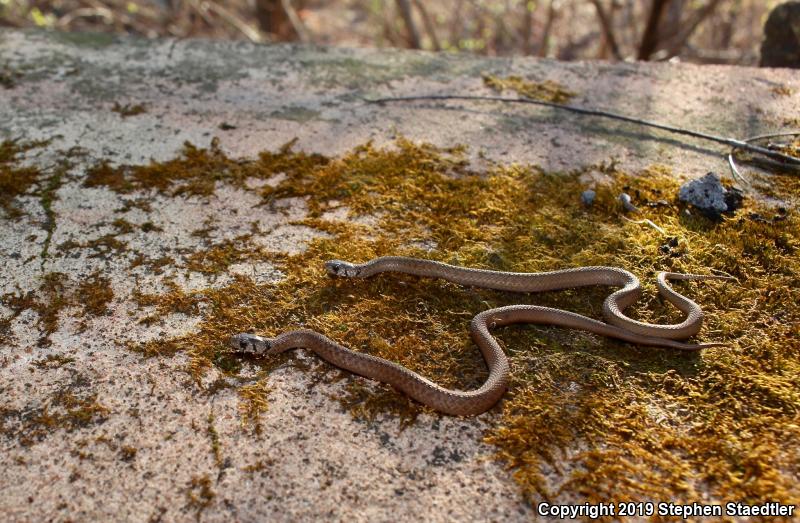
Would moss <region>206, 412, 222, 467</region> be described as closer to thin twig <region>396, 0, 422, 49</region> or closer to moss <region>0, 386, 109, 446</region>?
moss <region>0, 386, 109, 446</region>

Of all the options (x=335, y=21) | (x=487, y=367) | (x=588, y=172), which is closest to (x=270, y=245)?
(x=487, y=367)

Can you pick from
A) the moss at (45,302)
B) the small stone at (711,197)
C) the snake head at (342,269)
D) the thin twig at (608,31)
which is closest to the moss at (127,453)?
the moss at (45,302)

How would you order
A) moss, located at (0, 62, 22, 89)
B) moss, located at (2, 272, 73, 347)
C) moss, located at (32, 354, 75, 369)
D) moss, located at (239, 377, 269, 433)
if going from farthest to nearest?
1. moss, located at (0, 62, 22, 89)
2. moss, located at (2, 272, 73, 347)
3. moss, located at (32, 354, 75, 369)
4. moss, located at (239, 377, 269, 433)

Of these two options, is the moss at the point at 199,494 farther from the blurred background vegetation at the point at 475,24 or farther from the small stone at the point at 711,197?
the blurred background vegetation at the point at 475,24

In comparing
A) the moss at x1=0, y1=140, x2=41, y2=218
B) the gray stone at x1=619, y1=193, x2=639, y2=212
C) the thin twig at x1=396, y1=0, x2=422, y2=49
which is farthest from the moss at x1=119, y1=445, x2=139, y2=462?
the thin twig at x1=396, y1=0, x2=422, y2=49

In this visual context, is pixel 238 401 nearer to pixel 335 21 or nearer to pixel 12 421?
pixel 12 421

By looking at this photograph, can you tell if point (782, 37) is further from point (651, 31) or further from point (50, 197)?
point (50, 197)

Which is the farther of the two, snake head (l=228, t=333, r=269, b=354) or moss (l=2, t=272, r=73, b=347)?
moss (l=2, t=272, r=73, b=347)
